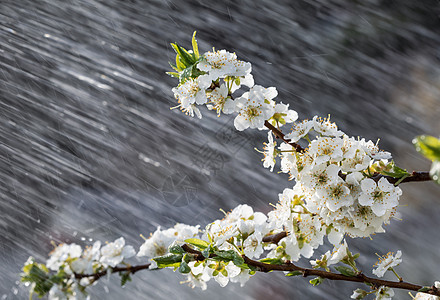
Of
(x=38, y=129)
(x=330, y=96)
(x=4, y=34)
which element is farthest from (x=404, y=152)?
(x=4, y=34)

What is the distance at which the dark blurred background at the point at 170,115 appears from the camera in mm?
2424

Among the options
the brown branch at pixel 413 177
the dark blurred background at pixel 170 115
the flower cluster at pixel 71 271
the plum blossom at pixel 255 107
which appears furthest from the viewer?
the dark blurred background at pixel 170 115

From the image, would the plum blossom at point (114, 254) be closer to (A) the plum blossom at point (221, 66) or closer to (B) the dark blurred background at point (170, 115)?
(A) the plum blossom at point (221, 66)

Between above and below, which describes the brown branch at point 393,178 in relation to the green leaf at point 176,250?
above

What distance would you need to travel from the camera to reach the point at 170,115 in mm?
2982

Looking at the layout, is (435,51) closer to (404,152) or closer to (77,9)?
(404,152)

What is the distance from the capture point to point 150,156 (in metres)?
2.90

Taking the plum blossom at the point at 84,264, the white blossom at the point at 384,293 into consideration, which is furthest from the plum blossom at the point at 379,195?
the plum blossom at the point at 84,264

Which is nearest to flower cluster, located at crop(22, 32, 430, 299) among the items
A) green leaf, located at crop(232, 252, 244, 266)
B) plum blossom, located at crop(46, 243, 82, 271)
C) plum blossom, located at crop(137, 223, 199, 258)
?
green leaf, located at crop(232, 252, 244, 266)

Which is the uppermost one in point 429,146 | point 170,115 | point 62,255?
point 429,146

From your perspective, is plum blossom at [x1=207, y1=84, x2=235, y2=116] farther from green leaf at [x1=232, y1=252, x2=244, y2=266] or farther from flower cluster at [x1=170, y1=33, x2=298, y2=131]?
green leaf at [x1=232, y1=252, x2=244, y2=266]

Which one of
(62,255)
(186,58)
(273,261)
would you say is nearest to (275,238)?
(273,261)

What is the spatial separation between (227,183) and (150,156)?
0.55 meters

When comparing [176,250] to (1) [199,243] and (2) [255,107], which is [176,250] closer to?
(1) [199,243]
